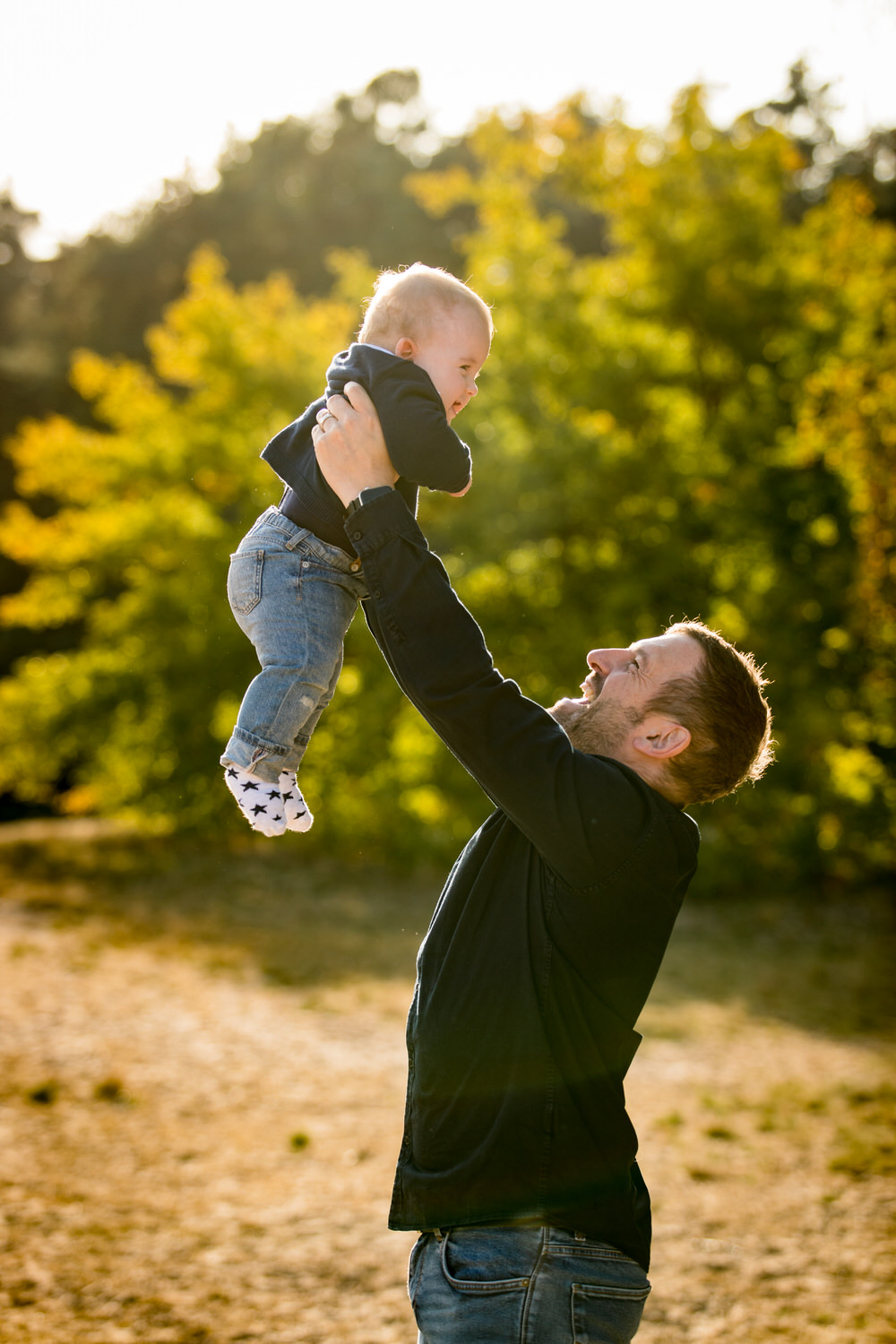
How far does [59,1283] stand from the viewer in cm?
377

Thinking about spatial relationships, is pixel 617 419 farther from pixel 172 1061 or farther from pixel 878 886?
pixel 172 1061

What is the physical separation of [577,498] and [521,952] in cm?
839

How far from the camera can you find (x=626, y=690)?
1707 mm

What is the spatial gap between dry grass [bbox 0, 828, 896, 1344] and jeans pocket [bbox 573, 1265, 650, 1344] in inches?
95.5

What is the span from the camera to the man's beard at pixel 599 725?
170 cm

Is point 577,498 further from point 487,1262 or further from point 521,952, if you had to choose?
point 487,1262

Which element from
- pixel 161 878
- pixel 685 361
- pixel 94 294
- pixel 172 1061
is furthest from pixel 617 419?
pixel 94 294

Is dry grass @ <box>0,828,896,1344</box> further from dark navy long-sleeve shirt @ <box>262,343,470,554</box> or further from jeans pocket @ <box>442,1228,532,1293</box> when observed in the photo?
dark navy long-sleeve shirt @ <box>262,343,470,554</box>

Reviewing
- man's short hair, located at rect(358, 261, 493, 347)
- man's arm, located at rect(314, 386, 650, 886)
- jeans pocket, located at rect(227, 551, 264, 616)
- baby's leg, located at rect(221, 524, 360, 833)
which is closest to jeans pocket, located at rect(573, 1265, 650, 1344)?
man's arm, located at rect(314, 386, 650, 886)

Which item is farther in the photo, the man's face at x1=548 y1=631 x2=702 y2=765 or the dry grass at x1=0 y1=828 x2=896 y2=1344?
the dry grass at x1=0 y1=828 x2=896 y2=1344

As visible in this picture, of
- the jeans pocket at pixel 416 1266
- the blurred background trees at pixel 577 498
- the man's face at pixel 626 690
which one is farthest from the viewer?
the blurred background trees at pixel 577 498

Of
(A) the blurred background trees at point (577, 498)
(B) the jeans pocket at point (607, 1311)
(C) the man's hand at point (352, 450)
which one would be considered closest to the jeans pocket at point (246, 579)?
(C) the man's hand at point (352, 450)

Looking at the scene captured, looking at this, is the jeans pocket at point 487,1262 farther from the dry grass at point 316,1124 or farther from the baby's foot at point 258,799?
the dry grass at point 316,1124

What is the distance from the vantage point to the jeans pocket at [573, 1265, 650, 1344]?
1.51 m
